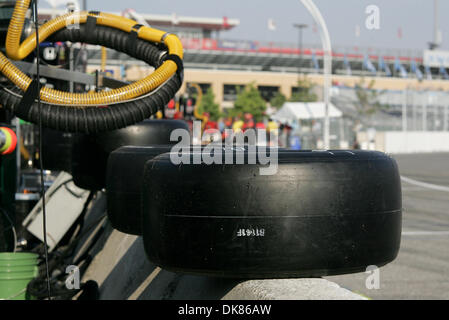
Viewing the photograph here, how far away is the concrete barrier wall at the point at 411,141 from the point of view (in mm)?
53562

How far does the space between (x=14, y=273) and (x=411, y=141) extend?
166ft

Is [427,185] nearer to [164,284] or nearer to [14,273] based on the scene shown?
[14,273]

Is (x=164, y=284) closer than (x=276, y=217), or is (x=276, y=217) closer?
(x=276, y=217)

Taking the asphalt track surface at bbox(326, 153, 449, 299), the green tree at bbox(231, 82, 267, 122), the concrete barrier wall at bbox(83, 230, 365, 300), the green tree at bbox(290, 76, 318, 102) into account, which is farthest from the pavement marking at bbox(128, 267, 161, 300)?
the green tree at bbox(231, 82, 267, 122)

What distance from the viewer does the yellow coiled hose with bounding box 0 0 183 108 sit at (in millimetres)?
4477

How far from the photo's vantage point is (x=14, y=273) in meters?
6.28


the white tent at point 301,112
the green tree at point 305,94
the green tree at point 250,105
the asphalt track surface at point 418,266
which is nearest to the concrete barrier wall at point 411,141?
the white tent at point 301,112

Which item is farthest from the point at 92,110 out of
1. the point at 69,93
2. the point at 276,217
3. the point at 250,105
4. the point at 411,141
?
the point at 250,105

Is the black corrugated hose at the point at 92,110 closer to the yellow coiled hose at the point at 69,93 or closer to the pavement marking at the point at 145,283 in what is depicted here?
the yellow coiled hose at the point at 69,93

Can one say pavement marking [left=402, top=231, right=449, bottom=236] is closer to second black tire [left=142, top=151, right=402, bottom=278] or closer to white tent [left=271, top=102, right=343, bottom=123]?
second black tire [left=142, top=151, right=402, bottom=278]

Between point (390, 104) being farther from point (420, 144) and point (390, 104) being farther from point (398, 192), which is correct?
point (398, 192)

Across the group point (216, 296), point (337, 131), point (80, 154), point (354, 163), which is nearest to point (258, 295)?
point (216, 296)

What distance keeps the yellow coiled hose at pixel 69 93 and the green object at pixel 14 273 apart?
2.11m

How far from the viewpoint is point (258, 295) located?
10.2ft
